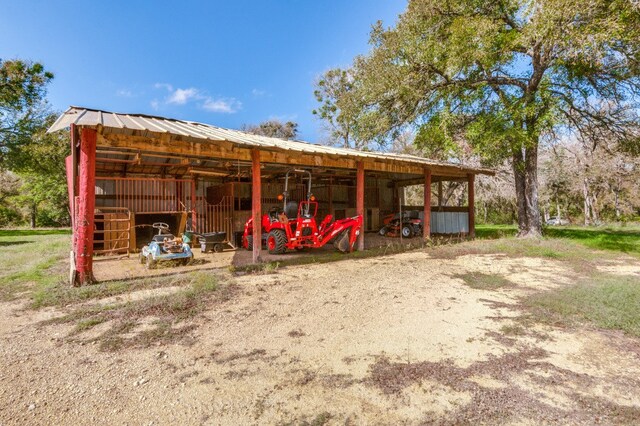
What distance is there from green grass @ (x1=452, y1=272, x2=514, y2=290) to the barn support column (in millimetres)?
6200

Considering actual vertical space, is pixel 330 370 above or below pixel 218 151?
below

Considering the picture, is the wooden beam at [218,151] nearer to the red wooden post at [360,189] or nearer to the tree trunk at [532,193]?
the red wooden post at [360,189]

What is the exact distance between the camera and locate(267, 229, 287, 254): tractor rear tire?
27.2 ft

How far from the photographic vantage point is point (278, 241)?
27.2 feet

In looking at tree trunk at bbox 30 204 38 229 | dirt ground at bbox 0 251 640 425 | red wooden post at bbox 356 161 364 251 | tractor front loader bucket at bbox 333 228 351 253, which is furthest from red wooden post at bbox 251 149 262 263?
tree trunk at bbox 30 204 38 229

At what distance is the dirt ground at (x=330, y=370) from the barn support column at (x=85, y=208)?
853mm

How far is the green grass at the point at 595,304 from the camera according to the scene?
374 centimetres

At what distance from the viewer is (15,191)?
966 inches

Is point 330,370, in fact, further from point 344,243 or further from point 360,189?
point 360,189

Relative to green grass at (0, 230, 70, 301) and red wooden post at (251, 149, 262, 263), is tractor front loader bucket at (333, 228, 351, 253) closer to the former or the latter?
red wooden post at (251, 149, 262, 263)

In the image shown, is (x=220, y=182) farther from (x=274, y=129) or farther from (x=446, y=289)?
(x=274, y=129)

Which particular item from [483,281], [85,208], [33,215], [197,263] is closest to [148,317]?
[85,208]

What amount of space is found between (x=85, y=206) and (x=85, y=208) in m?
0.03

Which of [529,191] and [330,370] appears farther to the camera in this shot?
[529,191]
